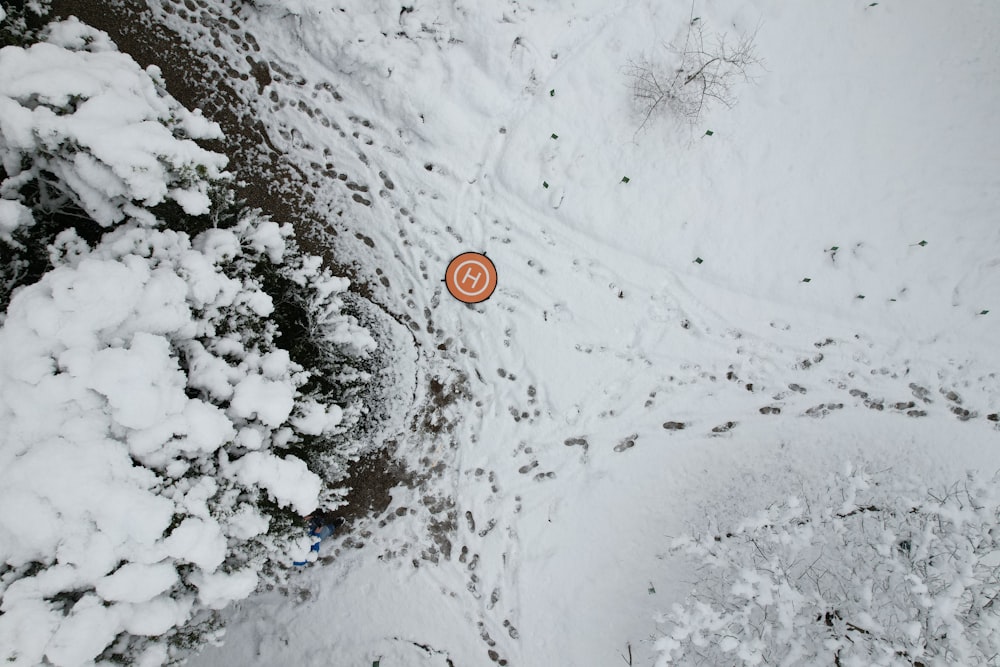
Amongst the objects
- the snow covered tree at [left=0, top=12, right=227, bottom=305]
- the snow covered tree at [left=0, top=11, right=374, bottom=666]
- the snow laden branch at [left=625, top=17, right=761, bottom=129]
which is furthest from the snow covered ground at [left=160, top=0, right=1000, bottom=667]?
the snow covered tree at [left=0, top=12, right=227, bottom=305]

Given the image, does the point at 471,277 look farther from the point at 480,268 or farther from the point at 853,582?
the point at 853,582

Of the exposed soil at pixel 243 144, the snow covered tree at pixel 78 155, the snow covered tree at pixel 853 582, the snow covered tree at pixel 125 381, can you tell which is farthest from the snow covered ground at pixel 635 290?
the snow covered tree at pixel 78 155

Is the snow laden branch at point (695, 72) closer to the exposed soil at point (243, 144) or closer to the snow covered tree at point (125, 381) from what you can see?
the exposed soil at point (243, 144)

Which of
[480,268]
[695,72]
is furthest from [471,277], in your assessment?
[695,72]

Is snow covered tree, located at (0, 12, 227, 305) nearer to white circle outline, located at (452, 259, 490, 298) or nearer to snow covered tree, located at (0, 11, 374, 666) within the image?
snow covered tree, located at (0, 11, 374, 666)

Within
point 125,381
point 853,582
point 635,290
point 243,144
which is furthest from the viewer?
point 243,144
